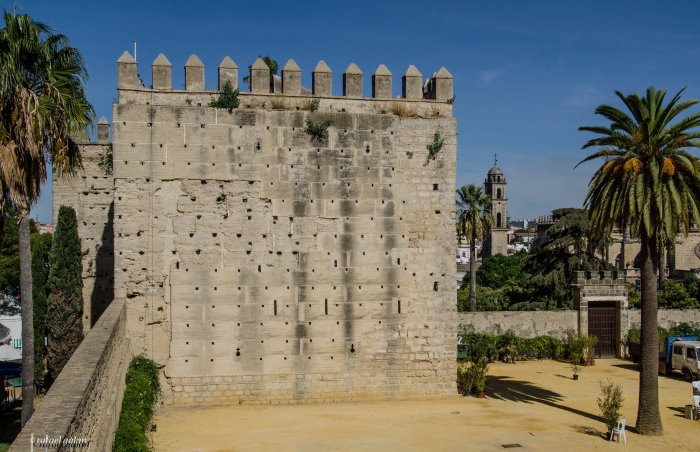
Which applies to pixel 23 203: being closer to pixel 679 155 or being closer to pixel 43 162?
pixel 43 162

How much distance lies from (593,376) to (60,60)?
746 inches

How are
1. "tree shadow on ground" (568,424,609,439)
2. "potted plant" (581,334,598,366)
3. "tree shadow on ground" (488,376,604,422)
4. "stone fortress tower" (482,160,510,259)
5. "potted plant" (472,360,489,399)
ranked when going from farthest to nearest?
"stone fortress tower" (482,160,510,259) → "potted plant" (581,334,598,366) → "potted plant" (472,360,489,399) → "tree shadow on ground" (488,376,604,422) → "tree shadow on ground" (568,424,609,439)

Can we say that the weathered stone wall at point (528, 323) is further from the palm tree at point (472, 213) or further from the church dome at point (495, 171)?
the church dome at point (495, 171)

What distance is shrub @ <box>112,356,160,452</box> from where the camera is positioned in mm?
10734

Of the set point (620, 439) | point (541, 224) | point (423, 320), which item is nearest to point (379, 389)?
point (423, 320)

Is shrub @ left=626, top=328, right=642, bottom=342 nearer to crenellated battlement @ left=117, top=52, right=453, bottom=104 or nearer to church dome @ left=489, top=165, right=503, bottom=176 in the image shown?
crenellated battlement @ left=117, top=52, right=453, bottom=104

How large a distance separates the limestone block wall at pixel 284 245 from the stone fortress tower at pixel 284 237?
35mm

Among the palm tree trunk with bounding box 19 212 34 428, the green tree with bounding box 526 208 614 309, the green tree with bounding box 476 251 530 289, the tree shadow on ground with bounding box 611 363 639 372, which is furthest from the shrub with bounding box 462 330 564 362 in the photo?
the green tree with bounding box 476 251 530 289

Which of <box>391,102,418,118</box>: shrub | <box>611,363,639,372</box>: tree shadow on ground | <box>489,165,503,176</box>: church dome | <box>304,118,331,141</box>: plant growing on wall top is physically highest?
<box>489,165,503,176</box>: church dome

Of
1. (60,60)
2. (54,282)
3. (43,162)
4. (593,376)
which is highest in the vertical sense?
(60,60)

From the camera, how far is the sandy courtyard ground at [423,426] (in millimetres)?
13891

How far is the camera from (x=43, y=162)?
12.6 m

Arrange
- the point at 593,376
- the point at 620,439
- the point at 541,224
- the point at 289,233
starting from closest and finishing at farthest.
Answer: the point at 620,439 < the point at 289,233 < the point at 593,376 < the point at 541,224

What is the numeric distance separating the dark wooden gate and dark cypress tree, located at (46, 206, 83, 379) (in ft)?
65.8
